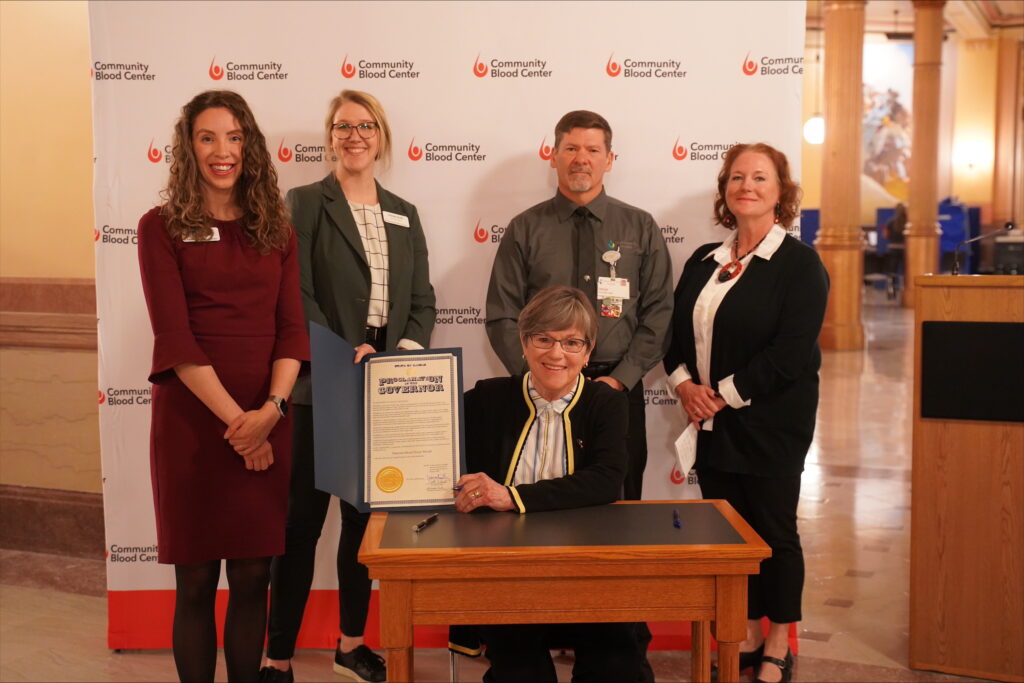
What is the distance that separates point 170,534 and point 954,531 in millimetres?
Result: 2568

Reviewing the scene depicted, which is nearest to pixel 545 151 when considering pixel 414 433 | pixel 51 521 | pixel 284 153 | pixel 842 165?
pixel 284 153

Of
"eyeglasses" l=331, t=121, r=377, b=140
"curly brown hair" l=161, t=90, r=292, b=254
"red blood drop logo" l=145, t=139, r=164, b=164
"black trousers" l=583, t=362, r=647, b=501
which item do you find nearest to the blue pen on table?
"curly brown hair" l=161, t=90, r=292, b=254

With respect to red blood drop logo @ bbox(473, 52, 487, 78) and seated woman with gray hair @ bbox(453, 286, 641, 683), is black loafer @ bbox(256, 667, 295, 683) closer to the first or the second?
seated woman with gray hair @ bbox(453, 286, 641, 683)

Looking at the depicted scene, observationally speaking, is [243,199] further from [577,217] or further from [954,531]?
[954,531]

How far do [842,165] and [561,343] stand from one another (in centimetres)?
991

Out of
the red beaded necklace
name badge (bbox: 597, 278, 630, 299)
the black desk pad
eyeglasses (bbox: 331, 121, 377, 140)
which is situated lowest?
the black desk pad

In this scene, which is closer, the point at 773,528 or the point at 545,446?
the point at 545,446

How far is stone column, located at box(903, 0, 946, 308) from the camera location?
14508 mm

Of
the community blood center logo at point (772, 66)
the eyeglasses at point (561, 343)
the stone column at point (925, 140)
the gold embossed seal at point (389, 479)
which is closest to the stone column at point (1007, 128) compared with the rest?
the stone column at point (925, 140)

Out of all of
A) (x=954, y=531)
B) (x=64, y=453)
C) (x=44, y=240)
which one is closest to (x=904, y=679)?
(x=954, y=531)

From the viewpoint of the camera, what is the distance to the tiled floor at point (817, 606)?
145 inches

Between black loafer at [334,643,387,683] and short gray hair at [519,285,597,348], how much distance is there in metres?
1.63

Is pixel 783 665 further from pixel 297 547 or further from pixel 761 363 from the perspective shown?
pixel 297 547

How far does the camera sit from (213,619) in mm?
2893
